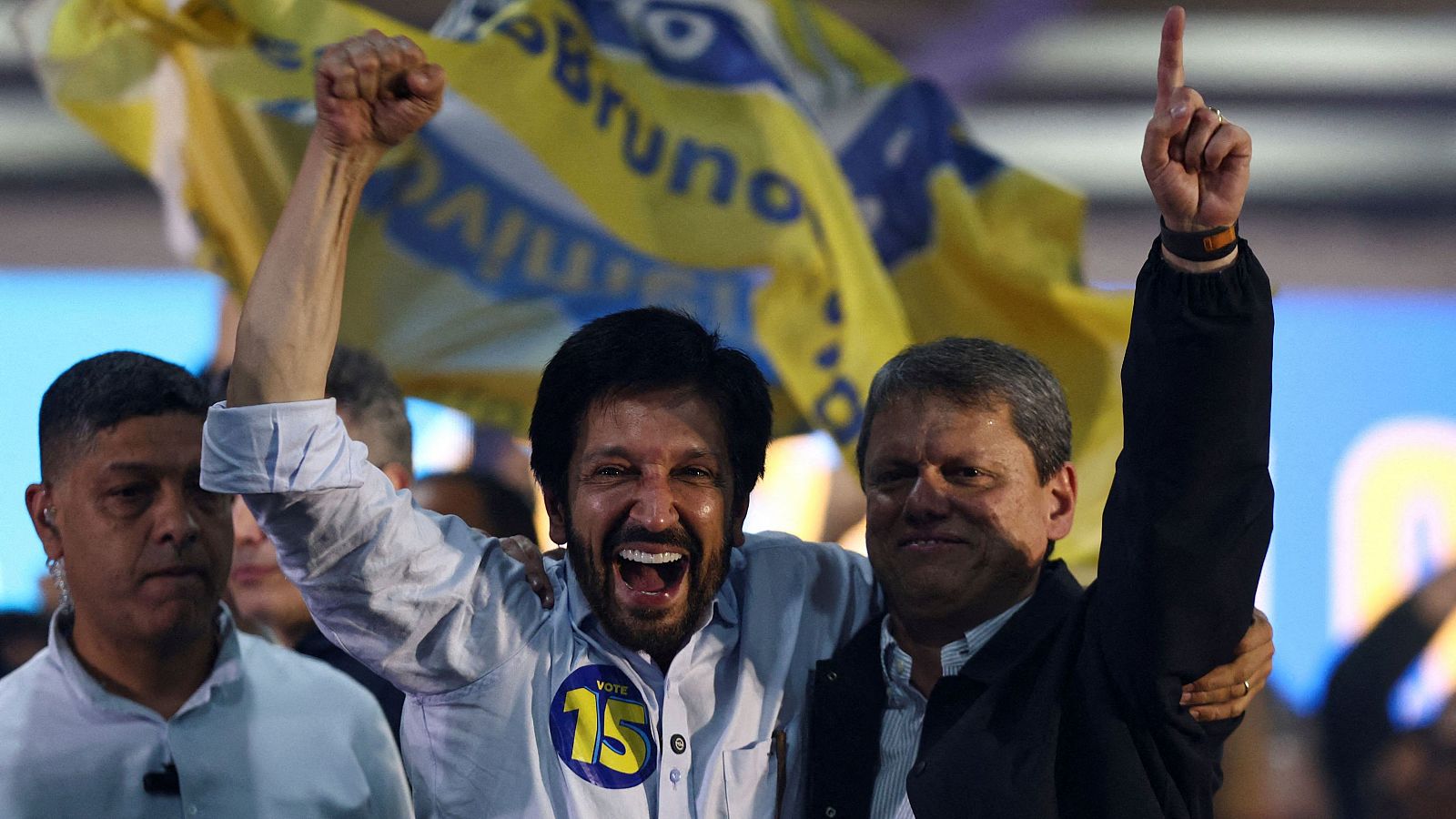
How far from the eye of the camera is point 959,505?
2449 mm

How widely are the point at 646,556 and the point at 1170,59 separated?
38.4 inches

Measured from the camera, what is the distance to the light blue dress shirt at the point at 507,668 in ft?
7.06

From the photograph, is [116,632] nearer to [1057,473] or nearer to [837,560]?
[837,560]

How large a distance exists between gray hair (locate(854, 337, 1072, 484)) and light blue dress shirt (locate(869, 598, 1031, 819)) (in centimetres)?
24

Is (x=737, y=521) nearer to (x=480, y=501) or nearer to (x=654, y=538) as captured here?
(x=654, y=538)

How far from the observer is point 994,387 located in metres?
2.49

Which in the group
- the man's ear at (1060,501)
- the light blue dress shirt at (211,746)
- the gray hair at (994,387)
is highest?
the gray hair at (994,387)

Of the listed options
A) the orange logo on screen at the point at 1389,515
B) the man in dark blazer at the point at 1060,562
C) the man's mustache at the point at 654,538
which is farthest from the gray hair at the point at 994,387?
the orange logo on screen at the point at 1389,515

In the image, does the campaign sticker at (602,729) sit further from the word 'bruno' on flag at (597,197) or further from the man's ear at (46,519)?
the word 'bruno' on flag at (597,197)

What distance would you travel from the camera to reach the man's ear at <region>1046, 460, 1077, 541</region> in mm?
2545

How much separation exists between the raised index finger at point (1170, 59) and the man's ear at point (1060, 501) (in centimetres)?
71

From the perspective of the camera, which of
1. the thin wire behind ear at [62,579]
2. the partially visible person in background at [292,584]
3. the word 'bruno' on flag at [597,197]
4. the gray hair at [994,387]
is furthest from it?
the word 'bruno' on flag at [597,197]

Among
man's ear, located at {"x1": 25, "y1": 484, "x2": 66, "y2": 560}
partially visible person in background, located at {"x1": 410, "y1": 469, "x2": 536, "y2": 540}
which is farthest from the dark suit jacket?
partially visible person in background, located at {"x1": 410, "y1": 469, "x2": 536, "y2": 540}

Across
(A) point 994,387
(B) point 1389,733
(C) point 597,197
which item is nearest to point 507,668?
(A) point 994,387
